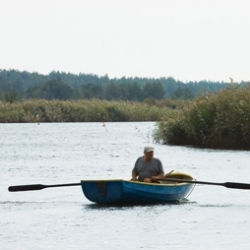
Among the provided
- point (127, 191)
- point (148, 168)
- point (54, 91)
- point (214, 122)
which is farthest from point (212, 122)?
point (54, 91)

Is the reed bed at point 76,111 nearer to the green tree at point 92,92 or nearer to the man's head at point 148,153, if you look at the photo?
the green tree at point 92,92

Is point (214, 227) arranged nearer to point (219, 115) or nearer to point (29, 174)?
point (29, 174)

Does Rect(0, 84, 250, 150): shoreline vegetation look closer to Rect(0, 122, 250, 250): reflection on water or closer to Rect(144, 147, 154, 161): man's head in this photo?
Rect(0, 122, 250, 250): reflection on water

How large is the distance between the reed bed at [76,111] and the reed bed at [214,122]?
4602 cm

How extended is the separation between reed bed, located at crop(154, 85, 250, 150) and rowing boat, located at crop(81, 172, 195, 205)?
2047cm

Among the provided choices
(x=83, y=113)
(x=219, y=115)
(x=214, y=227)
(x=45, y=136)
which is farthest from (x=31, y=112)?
(x=214, y=227)

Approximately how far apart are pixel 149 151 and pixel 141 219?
7.20 ft

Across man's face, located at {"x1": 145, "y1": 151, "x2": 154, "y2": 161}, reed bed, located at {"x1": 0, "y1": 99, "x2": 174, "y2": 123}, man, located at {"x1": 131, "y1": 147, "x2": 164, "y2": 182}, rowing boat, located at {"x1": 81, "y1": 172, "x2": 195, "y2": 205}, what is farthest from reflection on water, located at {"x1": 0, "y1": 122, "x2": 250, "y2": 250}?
reed bed, located at {"x1": 0, "y1": 99, "x2": 174, "y2": 123}

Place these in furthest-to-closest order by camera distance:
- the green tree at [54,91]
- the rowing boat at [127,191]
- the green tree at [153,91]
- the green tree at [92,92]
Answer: the green tree at [92,92], the green tree at [153,91], the green tree at [54,91], the rowing boat at [127,191]

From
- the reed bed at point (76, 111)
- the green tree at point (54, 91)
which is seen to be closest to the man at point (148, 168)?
the reed bed at point (76, 111)

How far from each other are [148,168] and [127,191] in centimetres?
90

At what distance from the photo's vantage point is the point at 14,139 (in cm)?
7831

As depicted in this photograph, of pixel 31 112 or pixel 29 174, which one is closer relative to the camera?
pixel 29 174

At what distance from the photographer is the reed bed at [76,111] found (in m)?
99.9
